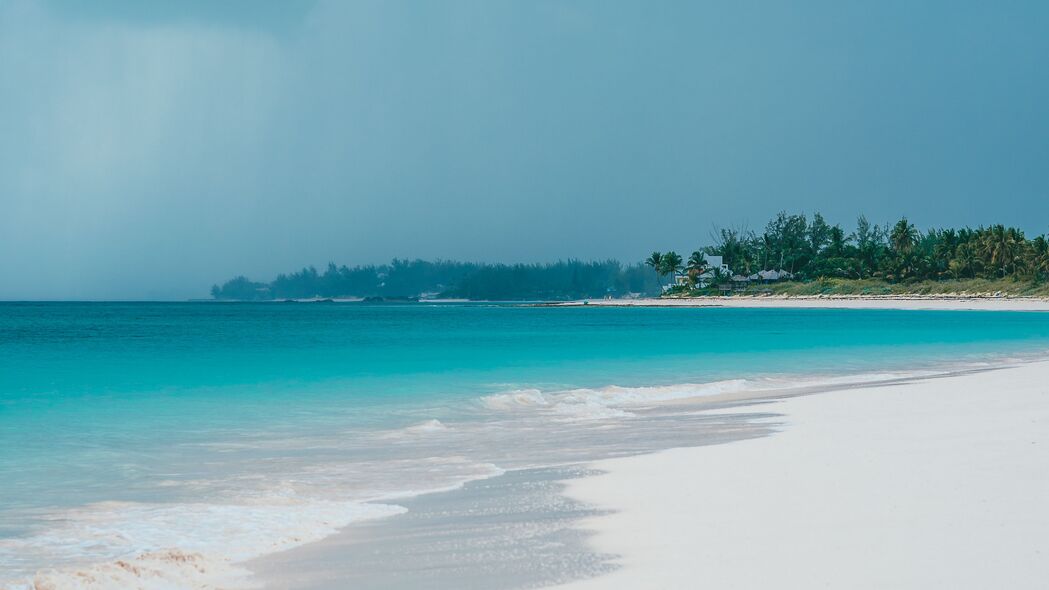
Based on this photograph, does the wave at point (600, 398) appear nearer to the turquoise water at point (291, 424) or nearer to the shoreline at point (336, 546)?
the turquoise water at point (291, 424)

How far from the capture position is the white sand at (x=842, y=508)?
4984mm

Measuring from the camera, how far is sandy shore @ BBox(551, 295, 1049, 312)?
8712cm

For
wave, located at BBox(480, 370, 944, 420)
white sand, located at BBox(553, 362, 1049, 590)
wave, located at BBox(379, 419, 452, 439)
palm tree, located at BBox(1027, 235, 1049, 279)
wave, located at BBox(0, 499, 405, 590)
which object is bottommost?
wave, located at BBox(480, 370, 944, 420)

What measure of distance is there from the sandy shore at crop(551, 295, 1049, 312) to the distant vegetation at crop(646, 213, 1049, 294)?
332 cm

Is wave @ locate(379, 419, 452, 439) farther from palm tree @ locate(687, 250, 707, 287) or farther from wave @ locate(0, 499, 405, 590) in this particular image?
palm tree @ locate(687, 250, 707, 287)

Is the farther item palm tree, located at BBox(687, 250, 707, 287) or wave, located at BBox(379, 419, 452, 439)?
palm tree, located at BBox(687, 250, 707, 287)

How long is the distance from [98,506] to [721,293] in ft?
433

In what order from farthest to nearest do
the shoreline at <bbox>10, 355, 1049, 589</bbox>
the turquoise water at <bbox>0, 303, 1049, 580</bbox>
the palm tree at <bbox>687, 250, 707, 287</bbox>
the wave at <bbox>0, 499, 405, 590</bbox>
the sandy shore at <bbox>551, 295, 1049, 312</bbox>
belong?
the palm tree at <bbox>687, 250, 707, 287</bbox>, the sandy shore at <bbox>551, 295, 1049, 312</bbox>, the turquoise water at <bbox>0, 303, 1049, 580</bbox>, the shoreline at <bbox>10, 355, 1049, 589</bbox>, the wave at <bbox>0, 499, 405, 590</bbox>

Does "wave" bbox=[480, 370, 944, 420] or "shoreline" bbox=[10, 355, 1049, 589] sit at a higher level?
"shoreline" bbox=[10, 355, 1049, 589]

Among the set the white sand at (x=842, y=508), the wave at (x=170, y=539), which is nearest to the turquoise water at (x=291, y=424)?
the wave at (x=170, y=539)

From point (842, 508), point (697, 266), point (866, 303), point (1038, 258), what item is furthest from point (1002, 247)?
point (842, 508)

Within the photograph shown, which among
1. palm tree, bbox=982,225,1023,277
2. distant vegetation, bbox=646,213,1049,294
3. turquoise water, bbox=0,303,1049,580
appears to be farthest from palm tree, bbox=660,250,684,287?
turquoise water, bbox=0,303,1049,580

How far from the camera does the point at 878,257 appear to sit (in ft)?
384

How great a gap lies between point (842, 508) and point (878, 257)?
4692 inches
